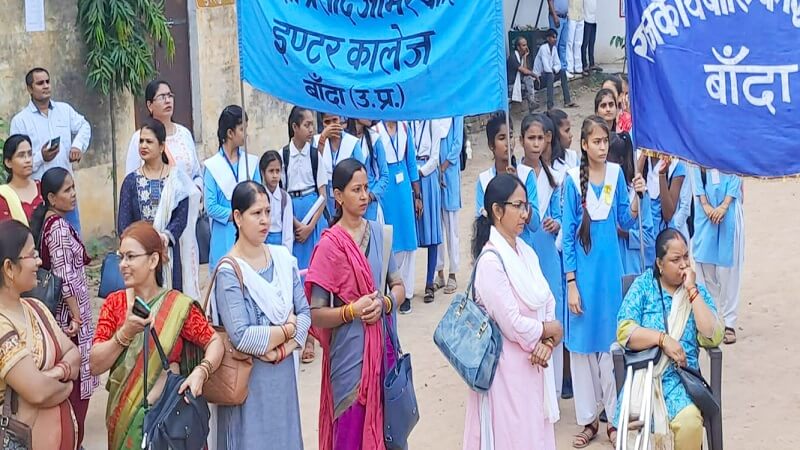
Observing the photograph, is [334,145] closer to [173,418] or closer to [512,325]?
[512,325]

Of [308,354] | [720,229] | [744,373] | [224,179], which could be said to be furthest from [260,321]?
[720,229]

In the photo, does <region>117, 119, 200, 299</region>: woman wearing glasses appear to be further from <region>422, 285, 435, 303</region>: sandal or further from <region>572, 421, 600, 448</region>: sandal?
<region>422, 285, 435, 303</region>: sandal

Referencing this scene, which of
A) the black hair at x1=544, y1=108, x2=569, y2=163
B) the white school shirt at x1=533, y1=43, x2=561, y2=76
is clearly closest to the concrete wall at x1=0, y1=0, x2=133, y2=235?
the black hair at x1=544, y1=108, x2=569, y2=163

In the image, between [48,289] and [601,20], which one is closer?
[48,289]

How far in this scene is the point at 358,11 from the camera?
684 cm

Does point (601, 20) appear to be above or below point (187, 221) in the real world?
above

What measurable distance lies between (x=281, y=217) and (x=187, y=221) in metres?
0.87

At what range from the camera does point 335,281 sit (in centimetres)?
631

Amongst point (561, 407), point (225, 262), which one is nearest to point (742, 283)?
point (561, 407)

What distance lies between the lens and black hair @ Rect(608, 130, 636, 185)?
834 cm

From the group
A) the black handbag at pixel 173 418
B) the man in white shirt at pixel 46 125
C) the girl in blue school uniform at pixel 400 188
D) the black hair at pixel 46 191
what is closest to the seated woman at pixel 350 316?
the black handbag at pixel 173 418

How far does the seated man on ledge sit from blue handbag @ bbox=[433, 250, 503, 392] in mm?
12663

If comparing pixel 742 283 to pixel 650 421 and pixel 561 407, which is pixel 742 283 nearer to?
pixel 561 407

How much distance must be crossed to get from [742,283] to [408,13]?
18.4 feet
